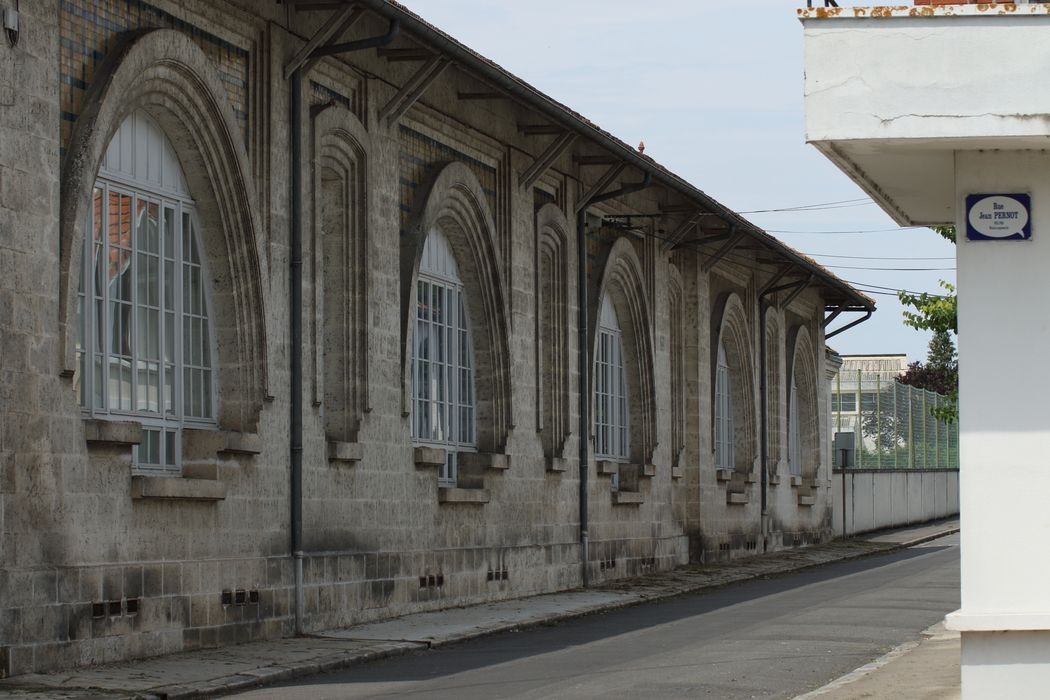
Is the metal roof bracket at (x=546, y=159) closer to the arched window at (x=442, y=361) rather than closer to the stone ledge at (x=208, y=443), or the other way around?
the arched window at (x=442, y=361)

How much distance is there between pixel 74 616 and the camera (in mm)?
13797

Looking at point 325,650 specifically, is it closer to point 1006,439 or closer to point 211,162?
point 211,162

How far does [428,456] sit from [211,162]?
5219 millimetres

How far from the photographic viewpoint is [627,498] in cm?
2759

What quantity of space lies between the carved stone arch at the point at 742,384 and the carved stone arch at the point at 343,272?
16665 mm

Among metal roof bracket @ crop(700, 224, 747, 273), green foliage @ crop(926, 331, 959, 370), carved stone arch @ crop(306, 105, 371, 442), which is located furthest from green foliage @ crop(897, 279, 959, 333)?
green foliage @ crop(926, 331, 959, 370)

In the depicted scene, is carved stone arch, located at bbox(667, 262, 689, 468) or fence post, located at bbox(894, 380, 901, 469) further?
fence post, located at bbox(894, 380, 901, 469)

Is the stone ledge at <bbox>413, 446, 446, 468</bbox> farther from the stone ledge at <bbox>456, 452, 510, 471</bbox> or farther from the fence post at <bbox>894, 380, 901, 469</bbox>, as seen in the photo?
the fence post at <bbox>894, 380, 901, 469</bbox>

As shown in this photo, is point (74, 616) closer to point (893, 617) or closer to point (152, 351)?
point (152, 351)

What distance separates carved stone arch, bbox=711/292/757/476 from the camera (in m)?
35.2

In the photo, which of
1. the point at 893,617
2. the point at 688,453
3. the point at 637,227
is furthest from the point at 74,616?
the point at 688,453

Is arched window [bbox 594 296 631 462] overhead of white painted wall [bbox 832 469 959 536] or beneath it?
overhead

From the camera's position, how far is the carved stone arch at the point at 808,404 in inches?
1629

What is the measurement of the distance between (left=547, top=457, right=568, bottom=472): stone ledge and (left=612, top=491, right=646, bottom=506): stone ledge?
96.9 inches
